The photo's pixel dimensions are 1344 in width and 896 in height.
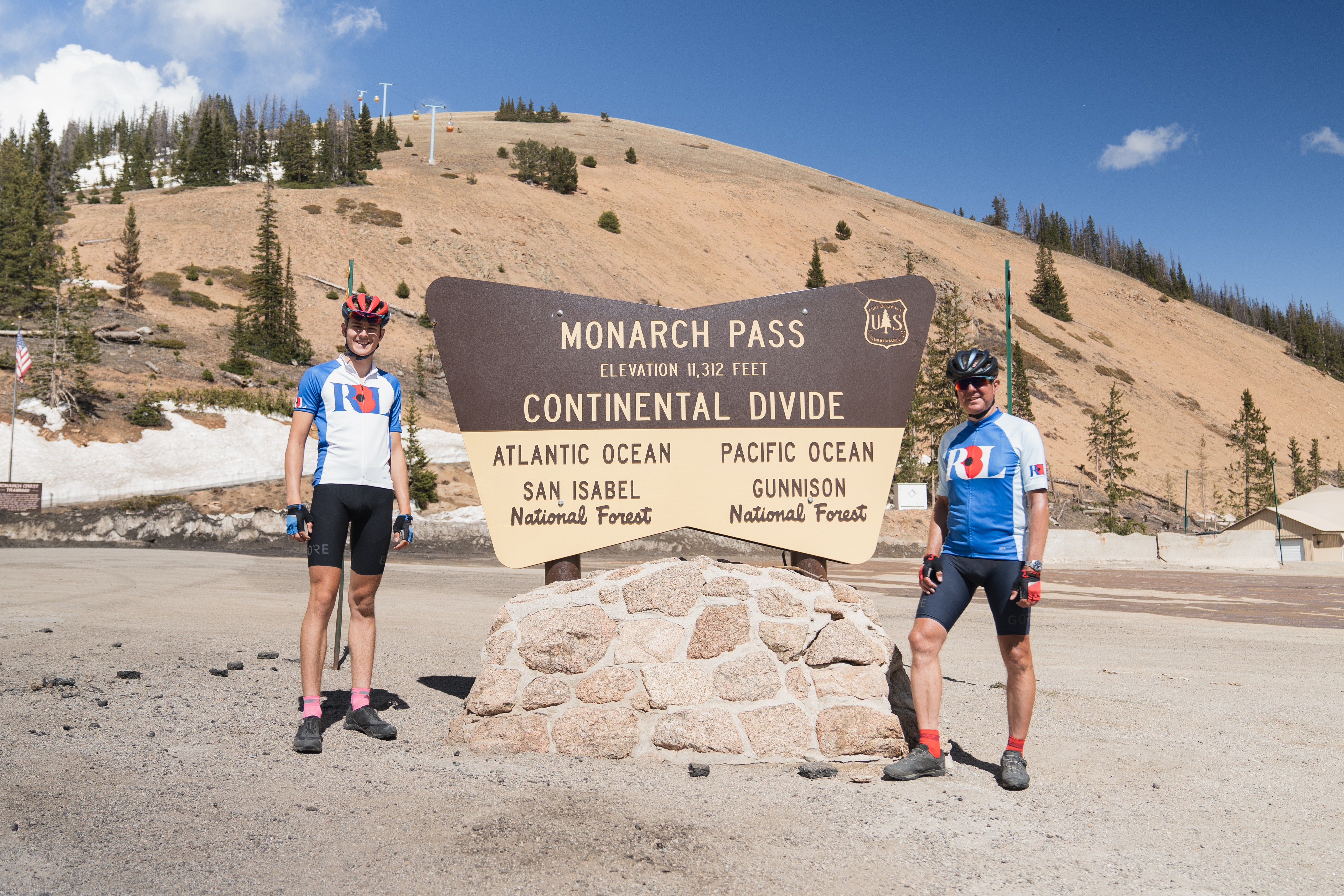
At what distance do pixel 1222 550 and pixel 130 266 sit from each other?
5156 centimetres

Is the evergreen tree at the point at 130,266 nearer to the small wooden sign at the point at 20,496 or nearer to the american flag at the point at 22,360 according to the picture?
the american flag at the point at 22,360

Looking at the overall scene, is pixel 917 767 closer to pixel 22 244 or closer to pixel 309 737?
pixel 309 737

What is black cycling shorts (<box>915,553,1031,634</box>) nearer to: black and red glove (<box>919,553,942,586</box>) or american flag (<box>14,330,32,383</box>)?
black and red glove (<box>919,553,942,586</box>)

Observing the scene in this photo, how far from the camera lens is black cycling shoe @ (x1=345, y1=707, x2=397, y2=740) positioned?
4.12 meters

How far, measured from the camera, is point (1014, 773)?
3672 mm

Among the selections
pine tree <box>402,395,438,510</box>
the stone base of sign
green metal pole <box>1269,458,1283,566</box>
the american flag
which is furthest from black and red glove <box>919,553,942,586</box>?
green metal pole <box>1269,458,1283,566</box>

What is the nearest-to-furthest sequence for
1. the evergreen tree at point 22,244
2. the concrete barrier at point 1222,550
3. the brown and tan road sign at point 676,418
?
the brown and tan road sign at point 676,418 < the concrete barrier at point 1222,550 < the evergreen tree at point 22,244

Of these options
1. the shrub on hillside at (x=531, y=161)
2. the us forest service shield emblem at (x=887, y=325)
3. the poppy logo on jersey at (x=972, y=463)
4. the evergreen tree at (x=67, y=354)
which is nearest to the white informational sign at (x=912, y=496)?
the us forest service shield emblem at (x=887, y=325)

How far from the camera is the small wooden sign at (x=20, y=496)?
21.2 meters

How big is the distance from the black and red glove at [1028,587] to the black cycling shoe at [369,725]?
10.3ft

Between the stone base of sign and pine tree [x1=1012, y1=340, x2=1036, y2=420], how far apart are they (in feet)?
156

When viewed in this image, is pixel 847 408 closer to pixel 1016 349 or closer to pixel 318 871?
pixel 318 871

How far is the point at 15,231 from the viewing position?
137ft

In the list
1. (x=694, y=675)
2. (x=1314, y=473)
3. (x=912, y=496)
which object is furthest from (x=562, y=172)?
(x=694, y=675)
